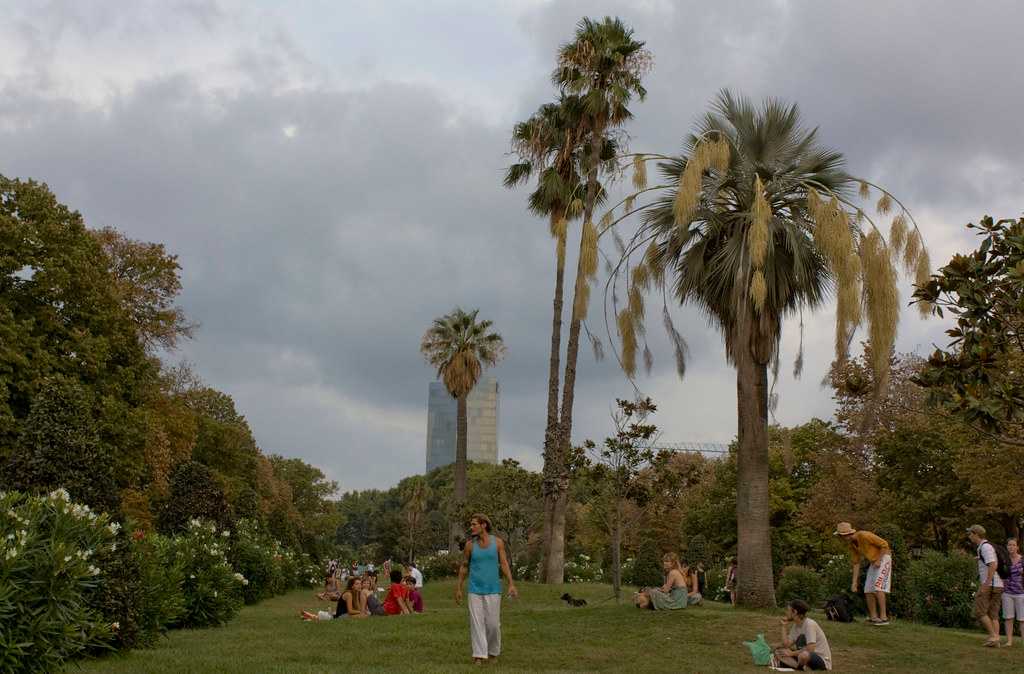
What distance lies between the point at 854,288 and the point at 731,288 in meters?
2.72

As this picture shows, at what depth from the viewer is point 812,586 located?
27.2 metres

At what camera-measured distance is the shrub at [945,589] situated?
2034cm

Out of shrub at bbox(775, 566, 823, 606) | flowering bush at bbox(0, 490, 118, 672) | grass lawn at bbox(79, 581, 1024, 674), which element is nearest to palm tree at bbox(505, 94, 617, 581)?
shrub at bbox(775, 566, 823, 606)

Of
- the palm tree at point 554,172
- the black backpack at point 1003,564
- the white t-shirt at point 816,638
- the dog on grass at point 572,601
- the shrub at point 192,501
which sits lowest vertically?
the dog on grass at point 572,601

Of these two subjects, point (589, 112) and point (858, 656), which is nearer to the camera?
point (858, 656)

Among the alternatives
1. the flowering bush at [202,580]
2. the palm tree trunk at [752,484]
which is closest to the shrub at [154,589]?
the flowering bush at [202,580]

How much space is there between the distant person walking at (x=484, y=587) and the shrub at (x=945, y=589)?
12520 millimetres

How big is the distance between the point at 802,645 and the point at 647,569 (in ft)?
97.6

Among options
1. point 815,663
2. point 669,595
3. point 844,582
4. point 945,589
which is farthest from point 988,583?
point 844,582

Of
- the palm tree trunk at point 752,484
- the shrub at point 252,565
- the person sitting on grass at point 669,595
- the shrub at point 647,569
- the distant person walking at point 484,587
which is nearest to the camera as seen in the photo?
the distant person walking at point 484,587

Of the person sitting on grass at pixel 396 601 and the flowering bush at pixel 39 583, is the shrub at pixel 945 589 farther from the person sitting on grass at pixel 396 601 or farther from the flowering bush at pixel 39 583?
the flowering bush at pixel 39 583

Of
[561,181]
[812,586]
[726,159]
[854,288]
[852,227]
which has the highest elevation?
[561,181]

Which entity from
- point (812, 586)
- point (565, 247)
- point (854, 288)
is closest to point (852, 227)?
point (854, 288)

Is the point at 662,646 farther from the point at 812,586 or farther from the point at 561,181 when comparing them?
the point at 561,181
